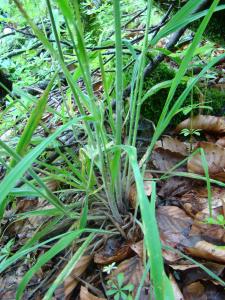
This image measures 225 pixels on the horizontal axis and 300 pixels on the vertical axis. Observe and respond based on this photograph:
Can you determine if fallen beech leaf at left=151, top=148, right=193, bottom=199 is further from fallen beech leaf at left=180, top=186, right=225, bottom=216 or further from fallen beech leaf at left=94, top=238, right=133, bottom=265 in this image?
fallen beech leaf at left=94, top=238, right=133, bottom=265

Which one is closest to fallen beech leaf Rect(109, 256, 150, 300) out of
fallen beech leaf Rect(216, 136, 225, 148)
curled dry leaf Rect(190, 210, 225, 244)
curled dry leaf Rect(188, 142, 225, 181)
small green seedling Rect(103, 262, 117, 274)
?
small green seedling Rect(103, 262, 117, 274)

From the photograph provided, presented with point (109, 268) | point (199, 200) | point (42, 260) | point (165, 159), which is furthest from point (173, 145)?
point (42, 260)

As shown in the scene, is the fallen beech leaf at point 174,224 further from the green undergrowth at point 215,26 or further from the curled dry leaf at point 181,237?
the green undergrowth at point 215,26

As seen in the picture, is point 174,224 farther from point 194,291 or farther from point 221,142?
point 221,142

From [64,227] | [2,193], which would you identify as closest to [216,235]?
[64,227]

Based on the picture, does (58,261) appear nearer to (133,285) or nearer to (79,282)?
(79,282)

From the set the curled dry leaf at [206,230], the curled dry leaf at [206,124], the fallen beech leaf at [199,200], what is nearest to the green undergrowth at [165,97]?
the curled dry leaf at [206,124]

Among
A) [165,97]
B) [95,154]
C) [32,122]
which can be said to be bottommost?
[165,97]
